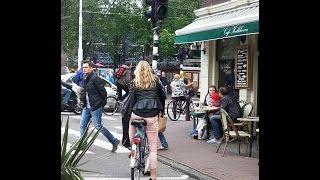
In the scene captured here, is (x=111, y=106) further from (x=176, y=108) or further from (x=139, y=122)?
(x=139, y=122)

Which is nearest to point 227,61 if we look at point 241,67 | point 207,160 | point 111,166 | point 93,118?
point 241,67

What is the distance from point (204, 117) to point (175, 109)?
6019 mm

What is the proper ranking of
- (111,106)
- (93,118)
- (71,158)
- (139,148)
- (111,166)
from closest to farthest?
(71,158)
(139,148)
(111,166)
(93,118)
(111,106)

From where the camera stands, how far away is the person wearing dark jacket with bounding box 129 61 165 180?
22.6 feet

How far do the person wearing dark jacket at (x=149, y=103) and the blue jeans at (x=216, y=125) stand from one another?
4.12m

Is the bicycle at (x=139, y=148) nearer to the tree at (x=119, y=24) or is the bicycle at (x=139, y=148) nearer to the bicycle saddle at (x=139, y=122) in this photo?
the bicycle saddle at (x=139, y=122)

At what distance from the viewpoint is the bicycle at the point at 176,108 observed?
17922mm

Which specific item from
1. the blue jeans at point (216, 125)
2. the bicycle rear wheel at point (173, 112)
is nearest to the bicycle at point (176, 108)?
the bicycle rear wheel at point (173, 112)

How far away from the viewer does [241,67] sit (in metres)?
12.8

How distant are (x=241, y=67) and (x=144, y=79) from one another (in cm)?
615

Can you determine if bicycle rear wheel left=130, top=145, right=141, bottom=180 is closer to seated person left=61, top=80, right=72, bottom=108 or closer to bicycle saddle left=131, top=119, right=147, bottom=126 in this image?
bicycle saddle left=131, top=119, right=147, bottom=126
